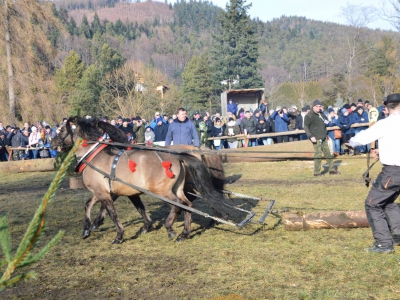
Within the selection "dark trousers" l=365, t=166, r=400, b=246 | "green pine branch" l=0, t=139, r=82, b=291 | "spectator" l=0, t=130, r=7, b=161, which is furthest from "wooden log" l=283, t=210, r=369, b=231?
"spectator" l=0, t=130, r=7, b=161

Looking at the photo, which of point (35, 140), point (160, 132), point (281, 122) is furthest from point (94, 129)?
point (35, 140)

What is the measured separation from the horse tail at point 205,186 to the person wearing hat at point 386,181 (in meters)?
2.13

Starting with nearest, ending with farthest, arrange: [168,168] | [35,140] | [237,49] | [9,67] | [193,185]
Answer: [168,168] < [193,185] < [35,140] < [9,67] < [237,49]

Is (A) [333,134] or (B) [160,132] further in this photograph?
(B) [160,132]

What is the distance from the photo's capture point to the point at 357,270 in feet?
17.3

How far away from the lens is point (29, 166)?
16.8m

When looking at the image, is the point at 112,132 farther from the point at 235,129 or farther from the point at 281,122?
the point at 281,122

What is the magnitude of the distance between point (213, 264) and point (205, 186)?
1704mm

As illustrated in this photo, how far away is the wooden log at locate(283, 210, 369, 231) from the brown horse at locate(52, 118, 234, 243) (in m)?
0.98

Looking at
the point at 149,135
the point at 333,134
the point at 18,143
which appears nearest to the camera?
the point at 333,134

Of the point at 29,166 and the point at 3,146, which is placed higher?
the point at 3,146

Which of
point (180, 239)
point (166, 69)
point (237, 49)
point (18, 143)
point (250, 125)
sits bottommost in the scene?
point (180, 239)

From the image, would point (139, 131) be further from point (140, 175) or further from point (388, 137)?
point (388, 137)

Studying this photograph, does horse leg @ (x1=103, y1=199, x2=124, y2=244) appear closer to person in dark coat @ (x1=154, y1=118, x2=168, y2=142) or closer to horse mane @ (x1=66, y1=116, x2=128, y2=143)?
horse mane @ (x1=66, y1=116, x2=128, y2=143)
